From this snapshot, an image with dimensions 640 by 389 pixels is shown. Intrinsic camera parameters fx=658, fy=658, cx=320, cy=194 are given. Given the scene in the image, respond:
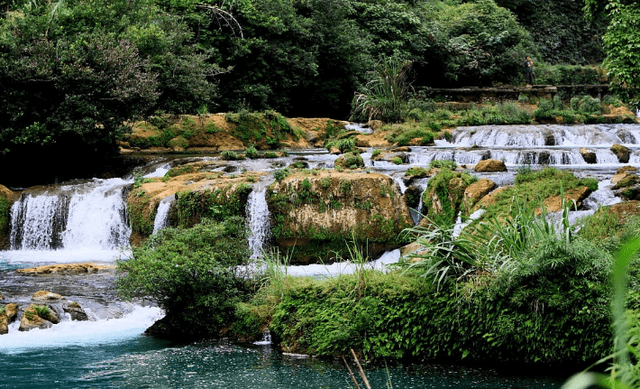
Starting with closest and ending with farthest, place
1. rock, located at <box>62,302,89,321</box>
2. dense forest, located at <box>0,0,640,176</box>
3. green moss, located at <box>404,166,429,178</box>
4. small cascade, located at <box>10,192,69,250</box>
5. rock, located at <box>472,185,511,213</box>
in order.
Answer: rock, located at <box>62,302,89,321</box>, rock, located at <box>472,185,511,213</box>, green moss, located at <box>404,166,429,178</box>, small cascade, located at <box>10,192,69,250</box>, dense forest, located at <box>0,0,640,176</box>

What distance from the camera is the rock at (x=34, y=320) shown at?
870cm

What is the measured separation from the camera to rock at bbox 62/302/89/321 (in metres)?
9.18

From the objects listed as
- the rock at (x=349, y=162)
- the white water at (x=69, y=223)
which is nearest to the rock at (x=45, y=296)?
the white water at (x=69, y=223)

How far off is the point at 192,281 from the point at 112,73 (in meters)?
10.5

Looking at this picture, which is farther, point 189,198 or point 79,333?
point 189,198

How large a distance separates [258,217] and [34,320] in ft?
18.4

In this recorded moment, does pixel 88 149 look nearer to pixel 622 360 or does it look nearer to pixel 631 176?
pixel 631 176

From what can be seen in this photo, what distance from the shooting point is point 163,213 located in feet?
46.3

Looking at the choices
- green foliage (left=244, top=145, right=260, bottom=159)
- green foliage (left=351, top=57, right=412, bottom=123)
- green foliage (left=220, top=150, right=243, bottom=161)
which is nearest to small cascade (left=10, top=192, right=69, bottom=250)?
green foliage (left=220, top=150, right=243, bottom=161)

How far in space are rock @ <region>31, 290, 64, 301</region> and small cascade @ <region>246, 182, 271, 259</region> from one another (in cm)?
452

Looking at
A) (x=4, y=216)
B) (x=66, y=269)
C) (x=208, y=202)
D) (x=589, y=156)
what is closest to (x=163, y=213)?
(x=208, y=202)

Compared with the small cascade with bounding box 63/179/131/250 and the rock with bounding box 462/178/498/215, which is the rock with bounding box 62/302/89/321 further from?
the rock with bounding box 462/178/498/215

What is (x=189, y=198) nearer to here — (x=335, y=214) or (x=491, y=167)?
(x=335, y=214)

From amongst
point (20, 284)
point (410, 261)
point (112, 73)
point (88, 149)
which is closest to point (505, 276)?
point (410, 261)
